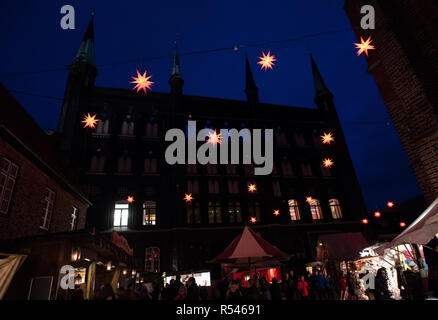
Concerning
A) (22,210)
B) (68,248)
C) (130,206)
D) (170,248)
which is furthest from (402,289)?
(130,206)

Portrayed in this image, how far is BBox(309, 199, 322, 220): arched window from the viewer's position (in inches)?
1109

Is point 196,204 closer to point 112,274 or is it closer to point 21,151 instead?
point 112,274

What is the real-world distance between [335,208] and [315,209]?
8.67 ft

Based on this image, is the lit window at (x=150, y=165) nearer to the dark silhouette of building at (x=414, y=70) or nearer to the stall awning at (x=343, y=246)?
the stall awning at (x=343, y=246)

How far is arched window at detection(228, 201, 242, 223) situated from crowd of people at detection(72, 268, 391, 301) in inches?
503

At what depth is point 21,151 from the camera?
9055 mm

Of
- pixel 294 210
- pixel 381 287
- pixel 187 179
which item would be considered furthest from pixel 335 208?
pixel 381 287

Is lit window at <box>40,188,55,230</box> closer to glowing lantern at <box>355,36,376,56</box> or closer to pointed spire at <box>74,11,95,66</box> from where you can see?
glowing lantern at <box>355,36,376,56</box>

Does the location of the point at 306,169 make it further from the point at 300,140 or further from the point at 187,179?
the point at 187,179

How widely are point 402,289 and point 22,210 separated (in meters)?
14.1

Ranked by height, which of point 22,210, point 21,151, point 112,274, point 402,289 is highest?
point 21,151

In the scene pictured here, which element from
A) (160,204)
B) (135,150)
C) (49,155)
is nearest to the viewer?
(49,155)

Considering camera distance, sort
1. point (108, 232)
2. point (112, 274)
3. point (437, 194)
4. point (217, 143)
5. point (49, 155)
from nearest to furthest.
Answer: point (437, 194) → point (49, 155) → point (112, 274) → point (108, 232) → point (217, 143)

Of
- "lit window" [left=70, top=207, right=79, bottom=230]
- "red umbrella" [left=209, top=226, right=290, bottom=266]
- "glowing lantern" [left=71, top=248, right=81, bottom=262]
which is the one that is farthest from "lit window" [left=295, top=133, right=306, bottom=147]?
"glowing lantern" [left=71, top=248, right=81, bottom=262]
